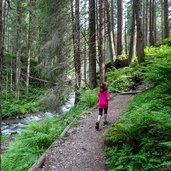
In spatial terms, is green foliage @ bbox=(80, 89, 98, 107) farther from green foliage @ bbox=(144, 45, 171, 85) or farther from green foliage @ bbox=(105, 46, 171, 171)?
green foliage @ bbox=(105, 46, 171, 171)

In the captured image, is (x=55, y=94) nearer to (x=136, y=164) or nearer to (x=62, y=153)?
(x=62, y=153)

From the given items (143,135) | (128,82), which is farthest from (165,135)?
(128,82)

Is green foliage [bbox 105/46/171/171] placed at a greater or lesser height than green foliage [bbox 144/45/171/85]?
lesser

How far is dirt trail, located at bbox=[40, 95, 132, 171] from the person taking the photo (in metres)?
6.60

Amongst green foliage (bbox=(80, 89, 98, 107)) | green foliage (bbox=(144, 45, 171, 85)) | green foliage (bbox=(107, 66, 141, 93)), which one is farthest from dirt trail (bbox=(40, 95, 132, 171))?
green foliage (bbox=(107, 66, 141, 93))

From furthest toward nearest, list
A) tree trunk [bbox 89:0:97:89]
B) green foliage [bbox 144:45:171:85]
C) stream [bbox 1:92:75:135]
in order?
stream [bbox 1:92:75:135] < tree trunk [bbox 89:0:97:89] < green foliage [bbox 144:45:171:85]

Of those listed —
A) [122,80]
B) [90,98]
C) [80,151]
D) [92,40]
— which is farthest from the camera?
[92,40]

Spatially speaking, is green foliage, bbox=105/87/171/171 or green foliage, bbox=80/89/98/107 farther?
green foliage, bbox=80/89/98/107

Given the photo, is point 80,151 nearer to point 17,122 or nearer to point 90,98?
point 90,98

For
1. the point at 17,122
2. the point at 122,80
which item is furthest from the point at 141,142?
the point at 17,122

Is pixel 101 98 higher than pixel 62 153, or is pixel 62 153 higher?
pixel 101 98

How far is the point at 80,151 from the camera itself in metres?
7.40

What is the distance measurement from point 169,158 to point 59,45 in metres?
11.1

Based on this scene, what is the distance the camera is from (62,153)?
24.3ft
